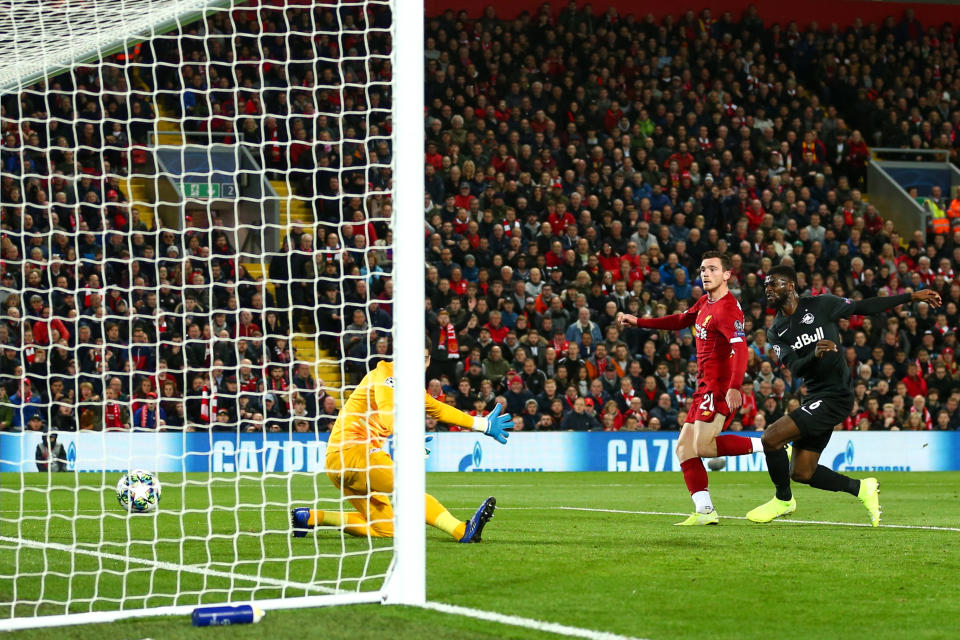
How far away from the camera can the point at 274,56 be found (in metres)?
20.3

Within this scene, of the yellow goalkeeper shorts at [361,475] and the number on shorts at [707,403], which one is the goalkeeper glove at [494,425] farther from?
the number on shorts at [707,403]

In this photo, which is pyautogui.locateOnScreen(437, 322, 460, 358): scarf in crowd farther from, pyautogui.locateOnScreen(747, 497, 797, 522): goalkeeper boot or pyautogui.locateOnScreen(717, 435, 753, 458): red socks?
pyautogui.locateOnScreen(747, 497, 797, 522): goalkeeper boot

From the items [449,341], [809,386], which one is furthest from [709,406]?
[449,341]

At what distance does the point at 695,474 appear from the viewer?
983 cm

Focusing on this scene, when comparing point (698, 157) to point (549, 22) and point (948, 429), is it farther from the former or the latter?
point (948, 429)

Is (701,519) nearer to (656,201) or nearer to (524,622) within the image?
(524,622)

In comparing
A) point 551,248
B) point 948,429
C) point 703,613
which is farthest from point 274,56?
point 703,613

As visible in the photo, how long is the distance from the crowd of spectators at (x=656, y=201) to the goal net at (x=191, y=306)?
5.88 feet

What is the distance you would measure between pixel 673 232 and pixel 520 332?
3908mm

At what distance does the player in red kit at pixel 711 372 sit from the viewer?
9.78 m

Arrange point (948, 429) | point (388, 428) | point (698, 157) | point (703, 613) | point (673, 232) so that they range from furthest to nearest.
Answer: point (698, 157) < point (673, 232) < point (948, 429) < point (388, 428) < point (703, 613)

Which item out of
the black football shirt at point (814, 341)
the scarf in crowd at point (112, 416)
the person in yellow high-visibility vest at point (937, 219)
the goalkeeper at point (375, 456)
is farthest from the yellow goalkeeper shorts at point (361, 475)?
the person in yellow high-visibility vest at point (937, 219)

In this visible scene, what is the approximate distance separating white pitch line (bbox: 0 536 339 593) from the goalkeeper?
1213 millimetres

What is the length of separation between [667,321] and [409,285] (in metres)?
5.00
